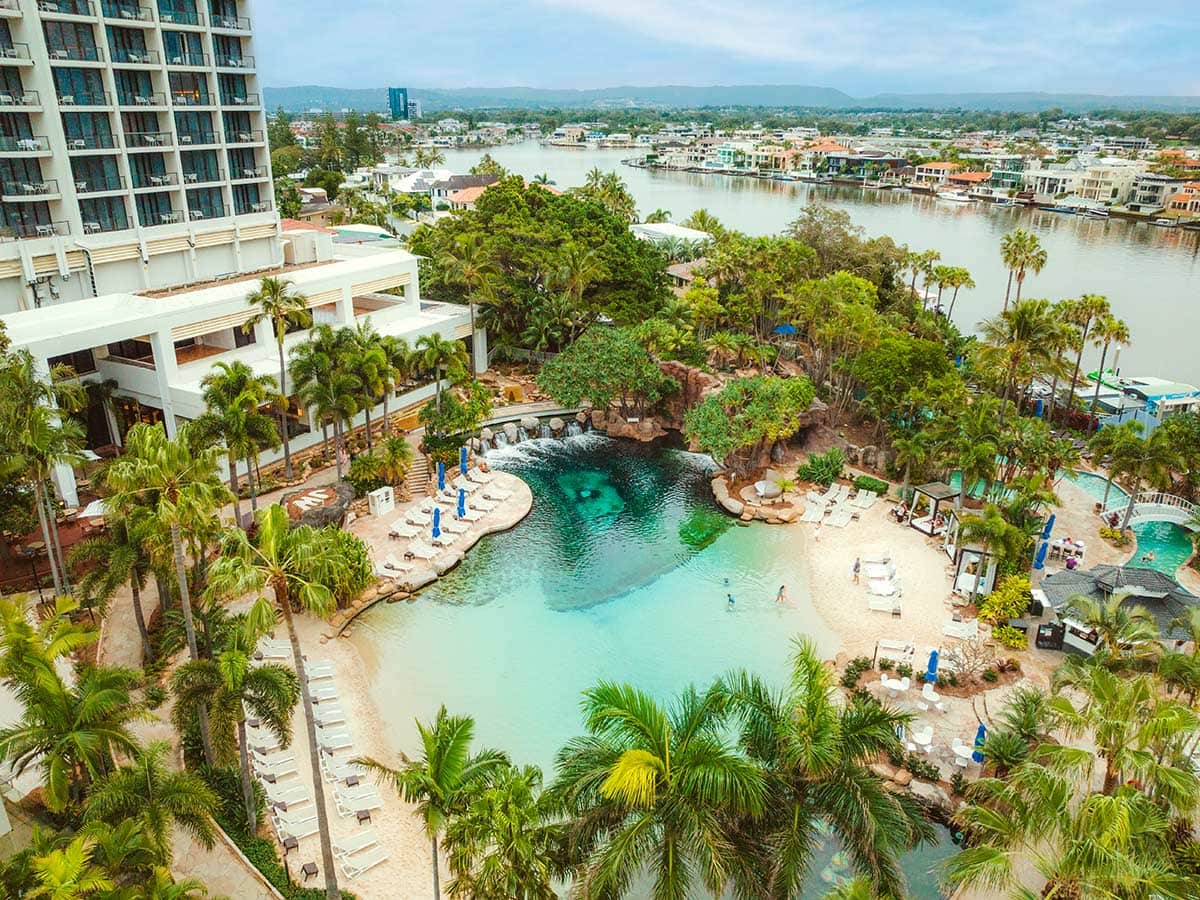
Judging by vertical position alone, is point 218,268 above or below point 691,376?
above

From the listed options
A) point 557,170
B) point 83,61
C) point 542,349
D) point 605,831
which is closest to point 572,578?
point 605,831

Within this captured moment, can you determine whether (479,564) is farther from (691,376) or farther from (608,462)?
(691,376)

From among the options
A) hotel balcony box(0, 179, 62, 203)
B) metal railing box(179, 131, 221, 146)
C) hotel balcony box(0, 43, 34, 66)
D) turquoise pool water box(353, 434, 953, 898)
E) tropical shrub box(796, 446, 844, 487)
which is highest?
hotel balcony box(0, 43, 34, 66)

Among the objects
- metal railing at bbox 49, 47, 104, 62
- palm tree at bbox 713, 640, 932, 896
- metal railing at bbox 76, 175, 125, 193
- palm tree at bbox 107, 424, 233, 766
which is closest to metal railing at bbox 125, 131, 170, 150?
metal railing at bbox 76, 175, 125, 193

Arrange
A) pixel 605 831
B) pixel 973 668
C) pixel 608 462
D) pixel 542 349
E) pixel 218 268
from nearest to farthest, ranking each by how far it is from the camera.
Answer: pixel 605 831
pixel 973 668
pixel 608 462
pixel 218 268
pixel 542 349

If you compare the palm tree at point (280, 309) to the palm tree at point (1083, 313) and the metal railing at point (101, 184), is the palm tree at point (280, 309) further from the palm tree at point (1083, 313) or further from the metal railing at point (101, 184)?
the palm tree at point (1083, 313)

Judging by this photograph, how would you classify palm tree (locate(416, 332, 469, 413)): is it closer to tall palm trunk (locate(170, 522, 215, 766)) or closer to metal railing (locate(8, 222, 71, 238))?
metal railing (locate(8, 222, 71, 238))

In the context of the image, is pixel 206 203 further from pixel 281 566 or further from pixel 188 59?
pixel 281 566

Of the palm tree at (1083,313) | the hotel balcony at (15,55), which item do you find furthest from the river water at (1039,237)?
the hotel balcony at (15,55)
